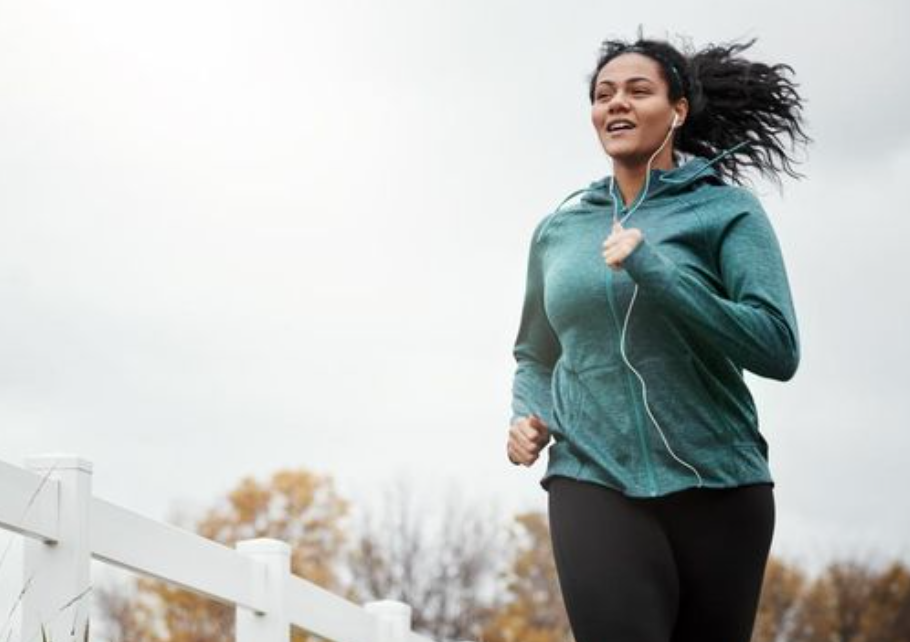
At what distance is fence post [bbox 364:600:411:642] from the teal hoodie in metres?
3.93

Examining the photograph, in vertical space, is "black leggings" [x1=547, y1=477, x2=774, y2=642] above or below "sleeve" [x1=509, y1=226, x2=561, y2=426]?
below

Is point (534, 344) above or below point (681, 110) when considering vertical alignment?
below

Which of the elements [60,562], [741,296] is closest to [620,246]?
[741,296]

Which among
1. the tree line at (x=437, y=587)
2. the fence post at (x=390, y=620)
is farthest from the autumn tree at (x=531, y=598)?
the fence post at (x=390, y=620)

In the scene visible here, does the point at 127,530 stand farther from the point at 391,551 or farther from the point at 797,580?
the point at 797,580

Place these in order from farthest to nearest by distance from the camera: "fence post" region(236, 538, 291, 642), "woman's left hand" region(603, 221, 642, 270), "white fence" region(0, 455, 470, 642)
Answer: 1. "fence post" region(236, 538, 291, 642)
2. "white fence" region(0, 455, 470, 642)
3. "woman's left hand" region(603, 221, 642, 270)

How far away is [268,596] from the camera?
5.86 m

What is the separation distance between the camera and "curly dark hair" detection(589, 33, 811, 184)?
373 centimetres

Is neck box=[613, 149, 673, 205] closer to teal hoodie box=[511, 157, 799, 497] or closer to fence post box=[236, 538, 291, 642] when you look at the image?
teal hoodie box=[511, 157, 799, 497]

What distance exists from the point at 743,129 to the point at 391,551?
36459mm

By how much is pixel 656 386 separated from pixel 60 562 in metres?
1.65

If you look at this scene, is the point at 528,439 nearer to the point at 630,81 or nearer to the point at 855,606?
the point at 630,81

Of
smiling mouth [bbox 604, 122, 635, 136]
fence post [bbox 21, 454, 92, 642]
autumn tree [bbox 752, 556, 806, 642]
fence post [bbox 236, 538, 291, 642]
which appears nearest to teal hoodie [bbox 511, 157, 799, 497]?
smiling mouth [bbox 604, 122, 635, 136]

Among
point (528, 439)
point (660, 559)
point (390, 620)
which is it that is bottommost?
point (660, 559)
